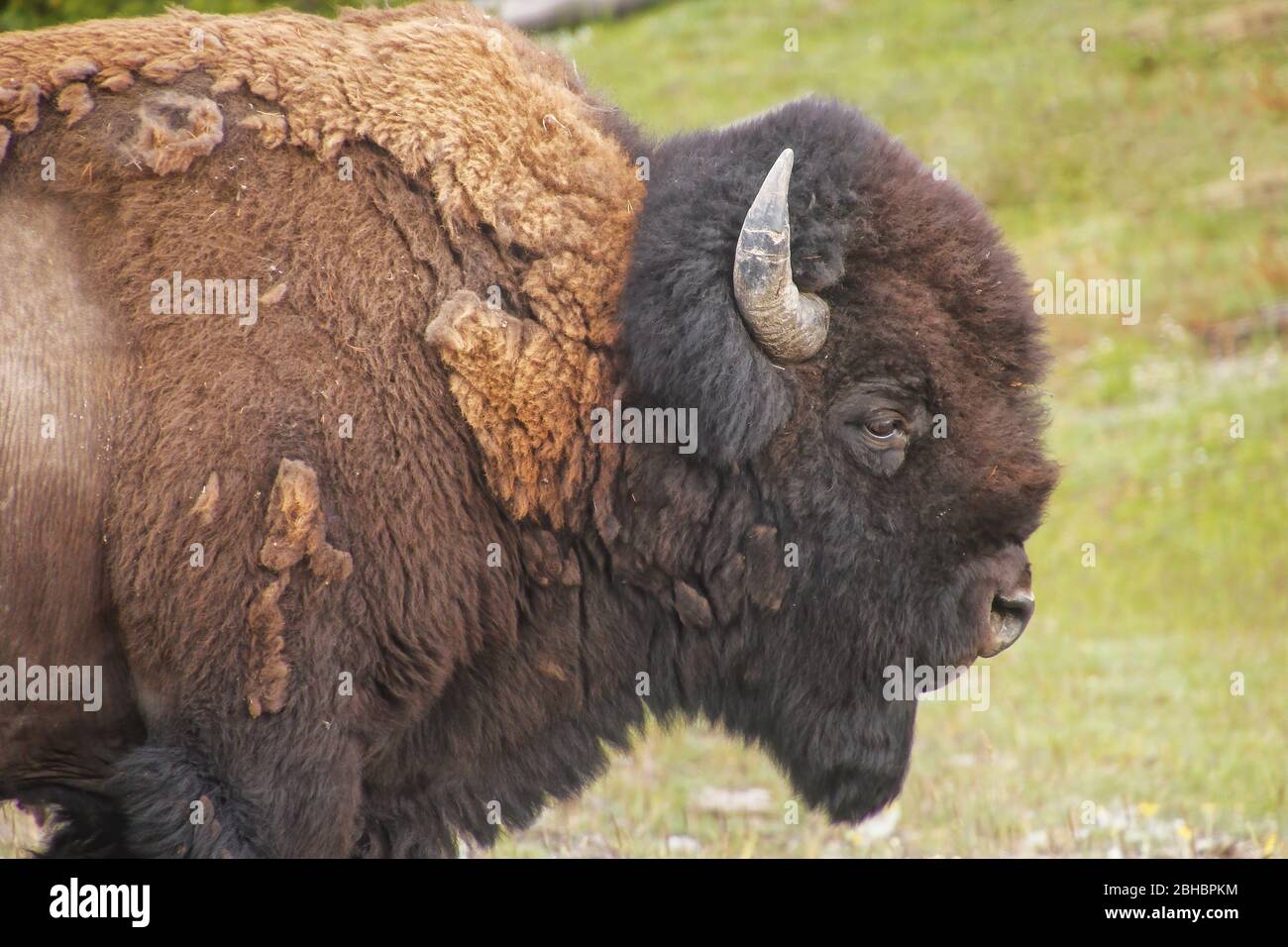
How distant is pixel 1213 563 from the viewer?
38.2ft

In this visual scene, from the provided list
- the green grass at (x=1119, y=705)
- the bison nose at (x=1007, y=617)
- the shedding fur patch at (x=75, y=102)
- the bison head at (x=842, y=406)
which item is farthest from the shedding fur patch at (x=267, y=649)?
the bison nose at (x=1007, y=617)

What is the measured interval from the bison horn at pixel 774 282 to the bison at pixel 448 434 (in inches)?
0.5

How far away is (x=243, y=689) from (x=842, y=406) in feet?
6.07

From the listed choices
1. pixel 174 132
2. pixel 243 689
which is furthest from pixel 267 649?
pixel 174 132

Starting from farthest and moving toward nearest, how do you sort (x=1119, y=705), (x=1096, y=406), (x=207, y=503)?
1. (x=1096, y=406)
2. (x=1119, y=705)
3. (x=207, y=503)

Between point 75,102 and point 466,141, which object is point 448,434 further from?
point 75,102

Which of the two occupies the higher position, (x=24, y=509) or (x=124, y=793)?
(x=24, y=509)

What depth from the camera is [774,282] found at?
3836mm

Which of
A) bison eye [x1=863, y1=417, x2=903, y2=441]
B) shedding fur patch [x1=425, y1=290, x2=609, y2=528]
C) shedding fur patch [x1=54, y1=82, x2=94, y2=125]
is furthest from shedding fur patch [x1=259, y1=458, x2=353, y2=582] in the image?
bison eye [x1=863, y1=417, x2=903, y2=441]

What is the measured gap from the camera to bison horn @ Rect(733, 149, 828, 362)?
3803 millimetres

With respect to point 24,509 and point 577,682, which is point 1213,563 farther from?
point 24,509

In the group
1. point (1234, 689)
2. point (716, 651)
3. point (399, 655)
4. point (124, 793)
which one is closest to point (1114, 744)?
point (1234, 689)

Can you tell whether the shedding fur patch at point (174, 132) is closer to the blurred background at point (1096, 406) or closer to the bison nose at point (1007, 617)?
the blurred background at point (1096, 406)
